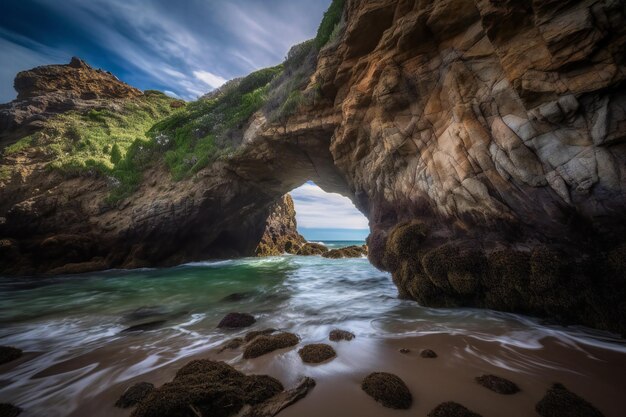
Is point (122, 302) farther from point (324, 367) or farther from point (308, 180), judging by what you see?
point (308, 180)

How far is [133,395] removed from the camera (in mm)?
3186

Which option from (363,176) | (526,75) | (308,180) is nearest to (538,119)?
(526,75)

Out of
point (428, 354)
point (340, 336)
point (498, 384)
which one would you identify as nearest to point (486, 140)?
point (428, 354)

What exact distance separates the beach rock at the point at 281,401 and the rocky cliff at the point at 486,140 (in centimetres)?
474

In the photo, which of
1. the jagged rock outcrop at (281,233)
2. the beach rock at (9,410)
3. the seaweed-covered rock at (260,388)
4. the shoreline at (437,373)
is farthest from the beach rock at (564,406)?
the jagged rock outcrop at (281,233)

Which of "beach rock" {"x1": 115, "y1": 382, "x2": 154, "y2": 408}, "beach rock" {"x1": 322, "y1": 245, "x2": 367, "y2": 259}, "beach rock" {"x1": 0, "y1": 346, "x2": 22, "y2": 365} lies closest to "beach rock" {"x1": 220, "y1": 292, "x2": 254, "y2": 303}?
"beach rock" {"x1": 0, "y1": 346, "x2": 22, "y2": 365}

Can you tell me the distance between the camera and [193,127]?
21172 mm

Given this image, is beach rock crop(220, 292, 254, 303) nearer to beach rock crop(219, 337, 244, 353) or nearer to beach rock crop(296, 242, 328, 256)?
beach rock crop(219, 337, 244, 353)

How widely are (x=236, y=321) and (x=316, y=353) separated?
2.85m

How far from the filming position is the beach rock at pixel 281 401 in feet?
9.05

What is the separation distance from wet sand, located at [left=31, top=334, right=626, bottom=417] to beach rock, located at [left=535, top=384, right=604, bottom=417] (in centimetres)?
11

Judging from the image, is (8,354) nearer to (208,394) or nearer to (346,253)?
(208,394)

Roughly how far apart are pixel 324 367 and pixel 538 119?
5.63m

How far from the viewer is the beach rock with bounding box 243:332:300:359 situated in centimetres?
433
